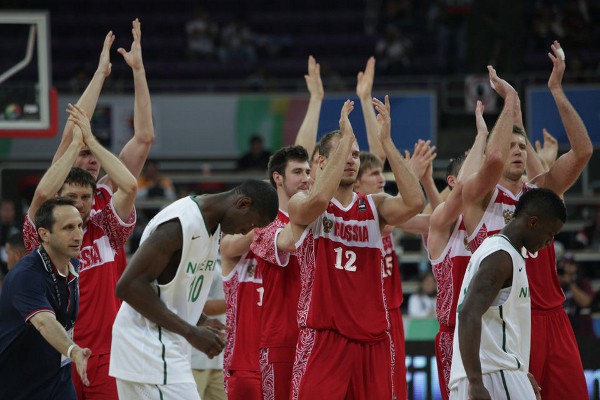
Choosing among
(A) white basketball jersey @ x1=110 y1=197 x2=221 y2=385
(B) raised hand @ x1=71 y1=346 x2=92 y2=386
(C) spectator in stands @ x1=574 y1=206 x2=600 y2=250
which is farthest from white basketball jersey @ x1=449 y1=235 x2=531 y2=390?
(C) spectator in stands @ x1=574 y1=206 x2=600 y2=250

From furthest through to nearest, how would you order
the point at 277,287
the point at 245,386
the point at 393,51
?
the point at 393,51
the point at 245,386
the point at 277,287

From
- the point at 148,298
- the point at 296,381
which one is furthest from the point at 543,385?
the point at 148,298

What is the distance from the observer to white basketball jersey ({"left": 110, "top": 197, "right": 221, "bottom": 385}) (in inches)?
226

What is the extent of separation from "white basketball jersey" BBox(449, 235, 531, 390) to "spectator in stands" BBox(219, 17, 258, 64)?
15344 millimetres

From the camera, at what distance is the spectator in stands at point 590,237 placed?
54.2 ft

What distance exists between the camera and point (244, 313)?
8289mm

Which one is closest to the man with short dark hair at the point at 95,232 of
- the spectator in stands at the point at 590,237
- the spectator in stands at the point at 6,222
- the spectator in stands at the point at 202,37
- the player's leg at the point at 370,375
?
the player's leg at the point at 370,375

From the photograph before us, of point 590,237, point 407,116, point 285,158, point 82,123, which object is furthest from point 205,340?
point 407,116

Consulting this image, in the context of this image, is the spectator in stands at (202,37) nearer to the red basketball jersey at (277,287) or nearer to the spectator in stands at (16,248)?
the spectator in stands at (16,248)

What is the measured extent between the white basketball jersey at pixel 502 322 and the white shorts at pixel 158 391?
1.60 metres

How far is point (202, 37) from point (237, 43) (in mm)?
772

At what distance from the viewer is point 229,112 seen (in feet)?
60.2

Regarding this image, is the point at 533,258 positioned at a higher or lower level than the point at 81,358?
higher

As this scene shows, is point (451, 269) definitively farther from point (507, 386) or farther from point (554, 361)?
point (507, 386)
